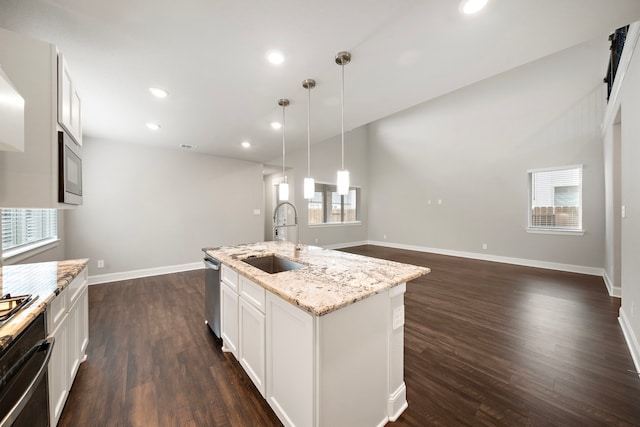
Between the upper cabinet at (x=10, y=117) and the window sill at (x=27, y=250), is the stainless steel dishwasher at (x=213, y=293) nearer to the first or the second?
the upper cabinet at (x=10, y=117)

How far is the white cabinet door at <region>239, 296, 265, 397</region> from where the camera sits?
1.56 m

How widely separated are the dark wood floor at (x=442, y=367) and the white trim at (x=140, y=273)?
30.7 inches

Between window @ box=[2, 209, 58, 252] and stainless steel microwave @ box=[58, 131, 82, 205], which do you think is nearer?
stainless steel microwave @ box=[58, 131, 82, 205]

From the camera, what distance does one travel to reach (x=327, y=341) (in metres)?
1.16

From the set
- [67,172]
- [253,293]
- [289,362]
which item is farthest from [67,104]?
[289,362]

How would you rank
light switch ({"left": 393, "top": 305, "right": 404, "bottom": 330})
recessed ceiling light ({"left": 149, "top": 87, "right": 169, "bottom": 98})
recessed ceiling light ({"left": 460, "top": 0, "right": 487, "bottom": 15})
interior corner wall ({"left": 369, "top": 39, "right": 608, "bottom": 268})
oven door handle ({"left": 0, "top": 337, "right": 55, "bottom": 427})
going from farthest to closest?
interior corner wall ({"left": 369, "top": 39, "right": 608, "bottom": 268}), recessed ceiling light ({"left": 149, "top": 87, "right": 169, "bottom": 98}), light switch ({"left": 393, "top": 305, "right": 404, "bottom": 330}), recessed ceiling light ({"left": 460, "top": 0, "right": 487, "bottom": 15}), oven door handle ({"left": 0, "top": 337, "right": 55, "bottom": 427})

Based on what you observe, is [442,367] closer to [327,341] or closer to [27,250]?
[327,341]

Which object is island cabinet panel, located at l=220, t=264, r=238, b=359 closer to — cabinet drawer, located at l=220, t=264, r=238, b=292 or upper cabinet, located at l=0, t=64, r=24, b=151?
cabinet drawer, located at l=220, t=264, r=238, b=292

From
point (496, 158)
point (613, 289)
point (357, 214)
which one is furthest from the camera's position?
point (357, 214)

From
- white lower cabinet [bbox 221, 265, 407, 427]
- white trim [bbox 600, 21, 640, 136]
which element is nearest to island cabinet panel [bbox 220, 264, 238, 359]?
white lower cabinet [bbox 221, 265, 407, 427]

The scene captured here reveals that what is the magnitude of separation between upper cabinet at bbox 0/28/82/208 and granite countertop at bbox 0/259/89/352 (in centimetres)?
45

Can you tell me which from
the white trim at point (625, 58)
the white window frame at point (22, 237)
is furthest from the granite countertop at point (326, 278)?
the white trim at point (625, 58)

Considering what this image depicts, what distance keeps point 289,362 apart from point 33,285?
1.52 metres

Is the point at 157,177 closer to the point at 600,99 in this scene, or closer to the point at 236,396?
the point at 236,396
